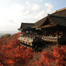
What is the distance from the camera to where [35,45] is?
19734 mm

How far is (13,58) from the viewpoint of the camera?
14820 mm

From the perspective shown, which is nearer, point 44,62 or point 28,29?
point 44,62

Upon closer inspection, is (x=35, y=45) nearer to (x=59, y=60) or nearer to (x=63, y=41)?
(x=63, y=41)

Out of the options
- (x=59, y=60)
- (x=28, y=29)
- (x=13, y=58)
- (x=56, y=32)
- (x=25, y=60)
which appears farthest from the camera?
(x=28, y=29)

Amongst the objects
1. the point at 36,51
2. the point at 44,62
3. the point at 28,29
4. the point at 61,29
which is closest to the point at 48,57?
the point at 44,62

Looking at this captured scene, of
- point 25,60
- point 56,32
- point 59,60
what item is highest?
point 56,32

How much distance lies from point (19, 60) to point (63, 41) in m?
8.63

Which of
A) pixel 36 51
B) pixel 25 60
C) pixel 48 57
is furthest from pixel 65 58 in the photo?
pixel 36 51

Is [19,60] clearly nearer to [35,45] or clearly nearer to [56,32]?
[35,45]

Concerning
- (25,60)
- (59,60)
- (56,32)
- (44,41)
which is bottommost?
(25,60)

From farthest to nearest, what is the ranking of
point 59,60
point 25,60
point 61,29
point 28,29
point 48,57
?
point 28,29 < point 61,29 < point 25,60 < point 48,57 < point 59,60

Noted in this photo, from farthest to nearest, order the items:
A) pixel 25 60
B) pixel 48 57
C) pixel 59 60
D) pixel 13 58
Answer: pixel 25 60
pixel 13 58
pixel 48 57
pixel 59 60

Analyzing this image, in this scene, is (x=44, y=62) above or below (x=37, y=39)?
below

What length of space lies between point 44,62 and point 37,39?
7.98m
